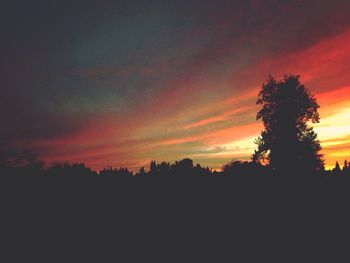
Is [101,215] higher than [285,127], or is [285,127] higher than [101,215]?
[285,127]

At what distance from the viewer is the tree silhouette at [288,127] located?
33.4m

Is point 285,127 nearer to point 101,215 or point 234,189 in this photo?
point 234,189

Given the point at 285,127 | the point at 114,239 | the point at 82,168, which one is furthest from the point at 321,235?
the point at 285,127

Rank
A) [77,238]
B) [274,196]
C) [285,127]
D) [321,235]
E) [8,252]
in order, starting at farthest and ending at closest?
[285,127], [274,196], [321,235], [77,238], [8,252]

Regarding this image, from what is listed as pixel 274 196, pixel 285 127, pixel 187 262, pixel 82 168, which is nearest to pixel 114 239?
pixel 187 262

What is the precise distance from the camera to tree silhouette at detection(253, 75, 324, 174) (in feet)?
109

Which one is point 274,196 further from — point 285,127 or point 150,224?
point 285,127

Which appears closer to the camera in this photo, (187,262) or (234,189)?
(187,262)

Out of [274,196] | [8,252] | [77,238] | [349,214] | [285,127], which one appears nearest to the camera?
[8,252]

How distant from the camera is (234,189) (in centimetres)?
1797

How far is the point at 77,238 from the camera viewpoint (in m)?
13.5

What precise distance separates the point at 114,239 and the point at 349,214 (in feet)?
36.9

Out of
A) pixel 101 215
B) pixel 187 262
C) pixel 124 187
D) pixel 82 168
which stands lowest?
pixel 187 262

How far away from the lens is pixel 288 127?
33.9 metres
